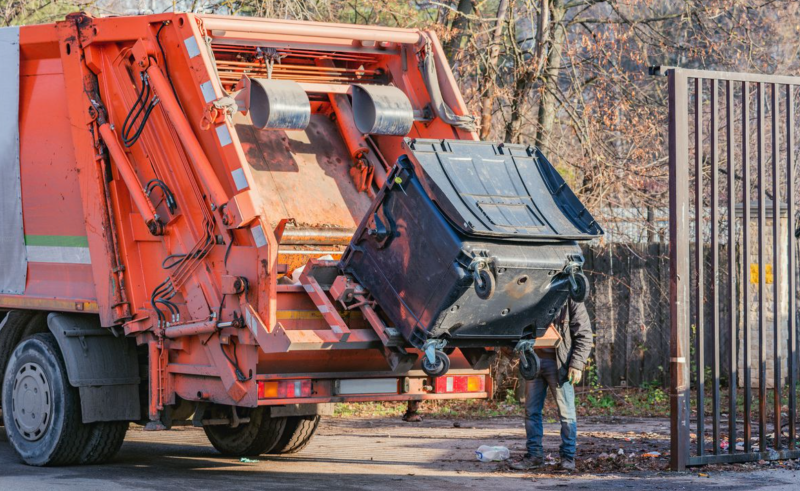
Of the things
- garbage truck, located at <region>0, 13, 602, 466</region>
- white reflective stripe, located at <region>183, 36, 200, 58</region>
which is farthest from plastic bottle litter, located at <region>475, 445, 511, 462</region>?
white reflective stripe, located at <region>183, 36, 200, 58</region>

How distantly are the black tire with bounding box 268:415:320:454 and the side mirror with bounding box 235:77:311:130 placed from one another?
8.17 feet

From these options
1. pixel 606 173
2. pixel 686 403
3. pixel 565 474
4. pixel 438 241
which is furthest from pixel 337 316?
pixel 606 173

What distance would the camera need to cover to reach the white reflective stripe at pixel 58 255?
7.93m

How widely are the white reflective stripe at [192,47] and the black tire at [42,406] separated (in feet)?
7.74

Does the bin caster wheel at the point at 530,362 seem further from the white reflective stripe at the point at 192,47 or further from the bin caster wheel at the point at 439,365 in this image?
the white reflective stripe at the point at 192,47

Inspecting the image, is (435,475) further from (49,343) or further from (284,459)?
(49,343)

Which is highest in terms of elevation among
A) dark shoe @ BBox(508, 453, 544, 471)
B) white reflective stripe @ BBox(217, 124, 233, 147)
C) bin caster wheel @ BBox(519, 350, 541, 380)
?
white reflective stripe @ BBox(217, 124, 233, 147)

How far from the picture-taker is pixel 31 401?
8.10 metres

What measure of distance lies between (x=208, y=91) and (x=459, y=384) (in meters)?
2.54

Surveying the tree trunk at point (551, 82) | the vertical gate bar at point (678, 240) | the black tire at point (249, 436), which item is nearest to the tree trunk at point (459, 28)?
the tree trunk at point (551, 82)

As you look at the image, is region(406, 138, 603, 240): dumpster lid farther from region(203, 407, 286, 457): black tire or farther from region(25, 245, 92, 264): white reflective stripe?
region(203, 407, 286, 457): black tire

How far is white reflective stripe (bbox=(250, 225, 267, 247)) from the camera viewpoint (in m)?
6.77

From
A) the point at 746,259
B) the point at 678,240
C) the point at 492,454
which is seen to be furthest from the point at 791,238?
the point at 492,454

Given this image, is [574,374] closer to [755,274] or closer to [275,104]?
[275,104]
